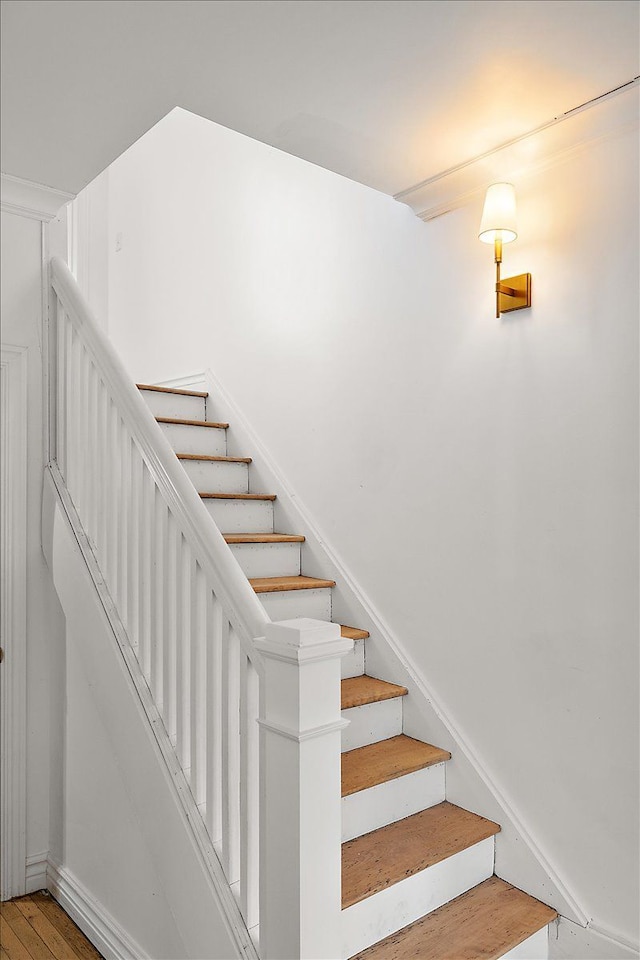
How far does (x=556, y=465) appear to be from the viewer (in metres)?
2.09

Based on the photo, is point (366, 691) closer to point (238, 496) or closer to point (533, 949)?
point (533, 949)

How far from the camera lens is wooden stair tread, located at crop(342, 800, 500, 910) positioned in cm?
191

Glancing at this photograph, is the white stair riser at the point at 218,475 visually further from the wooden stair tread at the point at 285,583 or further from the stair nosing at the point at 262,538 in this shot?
the wooden stair tread at the point at 285,583

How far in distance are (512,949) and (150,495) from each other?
158 cm

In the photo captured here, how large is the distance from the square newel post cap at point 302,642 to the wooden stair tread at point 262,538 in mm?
1206

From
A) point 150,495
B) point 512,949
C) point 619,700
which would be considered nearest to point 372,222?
point 150,495

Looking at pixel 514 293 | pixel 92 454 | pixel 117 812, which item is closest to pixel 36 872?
pixel 117 812

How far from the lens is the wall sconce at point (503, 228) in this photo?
2.06 meters

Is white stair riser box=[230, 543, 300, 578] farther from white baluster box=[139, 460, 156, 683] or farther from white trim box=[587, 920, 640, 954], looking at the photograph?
white trim box=[587, 920, 640, 954]

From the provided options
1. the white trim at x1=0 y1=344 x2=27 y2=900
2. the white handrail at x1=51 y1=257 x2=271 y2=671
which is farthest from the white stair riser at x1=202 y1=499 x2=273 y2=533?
the white handrail at x1=51 y1=257 x2=271 y2=671

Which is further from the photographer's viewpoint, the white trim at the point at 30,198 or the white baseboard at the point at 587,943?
the white trim at the point at 30,198

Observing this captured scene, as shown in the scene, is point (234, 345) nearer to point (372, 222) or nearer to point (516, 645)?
point (372, 222)

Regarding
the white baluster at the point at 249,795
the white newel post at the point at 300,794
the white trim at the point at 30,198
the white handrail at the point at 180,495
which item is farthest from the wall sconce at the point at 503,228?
the white trim at the point at 30,198

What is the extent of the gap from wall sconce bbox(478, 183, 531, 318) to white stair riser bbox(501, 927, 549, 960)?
180cm
